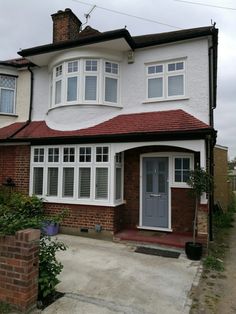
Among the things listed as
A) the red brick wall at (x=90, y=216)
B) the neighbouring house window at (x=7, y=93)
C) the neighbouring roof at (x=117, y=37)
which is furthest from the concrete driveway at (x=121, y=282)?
the neighbouring house window at (x=7, y=93)

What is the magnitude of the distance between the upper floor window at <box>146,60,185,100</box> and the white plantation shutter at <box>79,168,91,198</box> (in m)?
3.29

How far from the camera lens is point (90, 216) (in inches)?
337

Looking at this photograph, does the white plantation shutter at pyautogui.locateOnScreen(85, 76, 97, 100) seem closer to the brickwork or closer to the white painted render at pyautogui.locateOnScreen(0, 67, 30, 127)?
the white painted render at pyautogui.locateOnScreen(0, 67, 30, 127)

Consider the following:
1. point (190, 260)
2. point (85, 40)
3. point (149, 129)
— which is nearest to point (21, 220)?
point (190, 260)

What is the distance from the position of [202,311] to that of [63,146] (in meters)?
6.49

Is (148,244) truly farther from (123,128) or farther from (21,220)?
(21,220)

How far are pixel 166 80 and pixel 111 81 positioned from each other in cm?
191

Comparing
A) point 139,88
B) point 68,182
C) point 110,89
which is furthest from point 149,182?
point 110,89

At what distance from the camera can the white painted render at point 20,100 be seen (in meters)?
11.3

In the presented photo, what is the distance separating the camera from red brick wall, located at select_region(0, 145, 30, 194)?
9805mm

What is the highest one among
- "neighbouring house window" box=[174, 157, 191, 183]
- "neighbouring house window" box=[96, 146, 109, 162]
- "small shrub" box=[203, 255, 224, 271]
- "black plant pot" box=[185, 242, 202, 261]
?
"neighbouring house window" box=[96, 146, 109, 162]

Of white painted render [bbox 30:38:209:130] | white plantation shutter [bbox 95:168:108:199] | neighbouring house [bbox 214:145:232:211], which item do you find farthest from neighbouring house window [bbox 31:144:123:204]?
neighbouring house [bbox 214:145:232:211]

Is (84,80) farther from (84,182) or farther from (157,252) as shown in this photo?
(157,252)

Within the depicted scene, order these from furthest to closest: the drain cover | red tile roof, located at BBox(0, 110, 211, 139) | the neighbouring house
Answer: the neighbouring house < red tile roof, located at BBox(0, 110, 211, 139) < the drain cover
